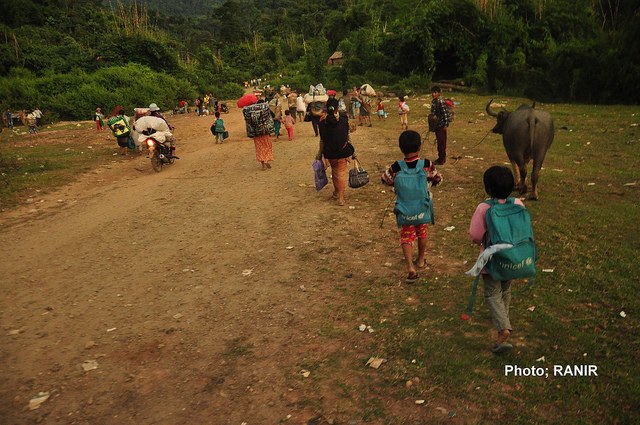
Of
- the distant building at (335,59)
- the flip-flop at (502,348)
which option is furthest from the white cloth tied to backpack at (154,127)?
the distant building at (335,59)

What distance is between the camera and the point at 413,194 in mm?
4551

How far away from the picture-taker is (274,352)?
13.0 feet

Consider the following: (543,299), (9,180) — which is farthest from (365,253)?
(9,180)

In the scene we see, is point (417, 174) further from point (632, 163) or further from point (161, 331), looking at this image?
point (632, 163)

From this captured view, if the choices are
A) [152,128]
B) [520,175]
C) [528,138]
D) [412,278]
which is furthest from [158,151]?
[412,278]

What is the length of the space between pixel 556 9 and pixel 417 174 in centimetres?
2845

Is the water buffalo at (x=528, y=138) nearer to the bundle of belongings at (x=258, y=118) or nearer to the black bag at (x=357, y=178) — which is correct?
the black bag at (x=357, y=178)

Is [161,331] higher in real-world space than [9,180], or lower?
lower

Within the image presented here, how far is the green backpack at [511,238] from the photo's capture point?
338 centimetres

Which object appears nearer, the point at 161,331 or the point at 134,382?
the point at 134,382

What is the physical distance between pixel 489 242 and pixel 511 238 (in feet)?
0.70

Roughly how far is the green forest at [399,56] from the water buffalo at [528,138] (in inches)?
566

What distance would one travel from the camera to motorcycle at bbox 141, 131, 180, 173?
1144cm

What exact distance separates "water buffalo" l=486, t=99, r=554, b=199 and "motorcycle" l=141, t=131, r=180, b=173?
26.8ft
